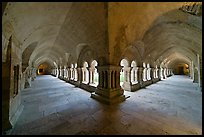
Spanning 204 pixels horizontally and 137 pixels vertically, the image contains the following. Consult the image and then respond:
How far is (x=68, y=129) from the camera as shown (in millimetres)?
2273

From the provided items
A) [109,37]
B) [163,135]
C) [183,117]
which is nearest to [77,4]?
[109,37]

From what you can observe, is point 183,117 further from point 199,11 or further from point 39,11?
point 39,11

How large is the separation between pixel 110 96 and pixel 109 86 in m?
0.47

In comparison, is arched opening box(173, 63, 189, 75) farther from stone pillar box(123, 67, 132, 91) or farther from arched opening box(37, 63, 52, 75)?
arched opening box(37, 63, 52, 75)

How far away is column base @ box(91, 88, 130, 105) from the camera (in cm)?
414

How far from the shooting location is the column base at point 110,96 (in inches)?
163

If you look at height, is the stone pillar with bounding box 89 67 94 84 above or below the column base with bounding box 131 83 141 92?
Result: above

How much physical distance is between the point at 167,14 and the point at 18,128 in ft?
19.5

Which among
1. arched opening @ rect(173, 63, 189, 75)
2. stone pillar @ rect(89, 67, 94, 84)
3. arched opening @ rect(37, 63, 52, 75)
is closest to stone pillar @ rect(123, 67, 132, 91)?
stone pillar @ rect(89, 67, 94, 84)

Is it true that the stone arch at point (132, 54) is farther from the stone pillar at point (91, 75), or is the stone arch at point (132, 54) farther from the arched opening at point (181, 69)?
the arched opening at point (181, 69)

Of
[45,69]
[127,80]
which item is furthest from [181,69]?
[45,69]

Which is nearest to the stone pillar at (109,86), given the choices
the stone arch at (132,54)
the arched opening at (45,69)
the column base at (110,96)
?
the column base at (110,96)

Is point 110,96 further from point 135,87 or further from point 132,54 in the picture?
point 132,54

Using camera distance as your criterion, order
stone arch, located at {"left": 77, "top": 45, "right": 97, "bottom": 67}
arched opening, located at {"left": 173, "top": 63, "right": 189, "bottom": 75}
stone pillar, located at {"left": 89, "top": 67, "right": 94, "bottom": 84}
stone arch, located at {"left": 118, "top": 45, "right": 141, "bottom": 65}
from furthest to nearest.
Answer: arched opening, located at {"left": 173, "top": 63, "right": 189, "bottom": 75} → stone pillar, located at {"left": 89, "top": 67, "right": 94, "bottom": 84} → stone arch, located at {"left": 77, "top": 45, "right": 97, "bottom": 67} → stone arch, located at {"left": 118, "top": 45, "right": 141, "bottom": 65}
